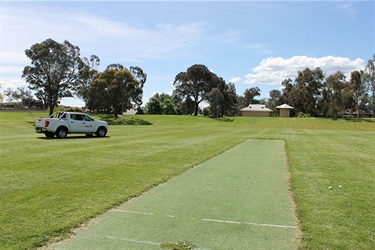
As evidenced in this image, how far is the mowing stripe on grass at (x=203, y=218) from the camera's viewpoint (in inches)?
167

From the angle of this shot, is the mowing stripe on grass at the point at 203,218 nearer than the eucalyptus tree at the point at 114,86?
Yes

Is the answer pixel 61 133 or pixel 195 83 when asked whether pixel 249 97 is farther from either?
pixel 61 133

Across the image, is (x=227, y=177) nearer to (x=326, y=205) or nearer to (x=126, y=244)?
(x=326, y=205)

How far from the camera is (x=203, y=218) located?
5215 mm

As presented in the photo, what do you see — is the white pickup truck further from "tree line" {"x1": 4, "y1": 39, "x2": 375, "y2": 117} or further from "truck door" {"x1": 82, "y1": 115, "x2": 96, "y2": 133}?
"tree line" {"x1": 4, "y1": 39, "x2": 375, "y2": 117}

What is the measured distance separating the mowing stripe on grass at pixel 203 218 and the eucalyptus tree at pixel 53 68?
1976 inches

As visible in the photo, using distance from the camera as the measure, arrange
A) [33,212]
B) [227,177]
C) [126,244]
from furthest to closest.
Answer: [227,177]
[33,212]
[126,244]

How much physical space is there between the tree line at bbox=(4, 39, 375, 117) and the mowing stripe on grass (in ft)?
166

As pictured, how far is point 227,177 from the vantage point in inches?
345

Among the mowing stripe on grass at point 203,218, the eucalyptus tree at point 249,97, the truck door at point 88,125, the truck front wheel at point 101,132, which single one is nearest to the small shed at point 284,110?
the eucalyptus tree at point 249,97

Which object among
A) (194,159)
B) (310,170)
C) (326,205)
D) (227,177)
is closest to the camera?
(326,205)

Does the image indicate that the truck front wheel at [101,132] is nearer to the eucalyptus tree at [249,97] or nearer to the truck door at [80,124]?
the truck door at [80,124]

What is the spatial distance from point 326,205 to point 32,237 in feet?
17.0

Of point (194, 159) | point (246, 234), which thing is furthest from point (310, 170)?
point (246, 234)
